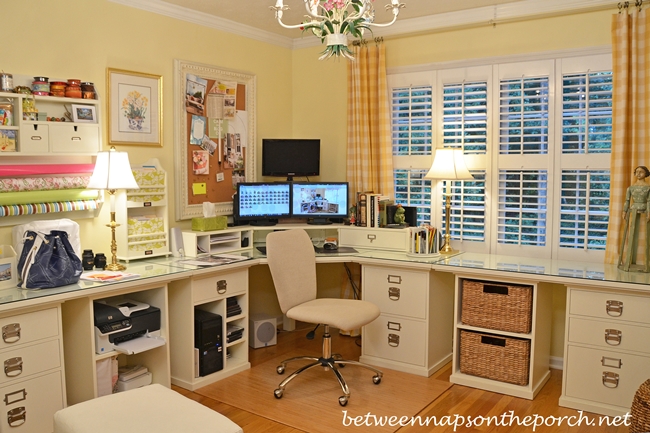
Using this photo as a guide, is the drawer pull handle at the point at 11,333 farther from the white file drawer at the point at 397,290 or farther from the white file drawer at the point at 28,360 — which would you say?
the white file drawer at the point at 397,290

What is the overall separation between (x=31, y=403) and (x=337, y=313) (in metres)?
1.64

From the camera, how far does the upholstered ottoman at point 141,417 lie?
2135 millimetres

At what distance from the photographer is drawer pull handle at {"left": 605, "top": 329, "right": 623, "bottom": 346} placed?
10.6 feet

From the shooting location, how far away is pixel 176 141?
4164 mm

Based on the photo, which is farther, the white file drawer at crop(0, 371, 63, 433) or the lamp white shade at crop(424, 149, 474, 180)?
the lamp white shade at crop(424, 149, 474, 180)

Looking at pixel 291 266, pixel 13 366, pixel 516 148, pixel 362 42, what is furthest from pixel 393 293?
pixel 13 366

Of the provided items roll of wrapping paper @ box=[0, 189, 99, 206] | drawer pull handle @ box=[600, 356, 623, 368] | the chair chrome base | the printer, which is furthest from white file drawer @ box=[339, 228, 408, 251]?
roll of wrapping paper @ box=[0, 189, 99, 206]

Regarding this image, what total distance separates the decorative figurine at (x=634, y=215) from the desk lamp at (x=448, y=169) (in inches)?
40.1

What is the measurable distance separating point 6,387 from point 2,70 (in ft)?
5.39

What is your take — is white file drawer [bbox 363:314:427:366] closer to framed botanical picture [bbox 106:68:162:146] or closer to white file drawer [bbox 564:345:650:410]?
white file drawer [bbox 564:345:650:410]

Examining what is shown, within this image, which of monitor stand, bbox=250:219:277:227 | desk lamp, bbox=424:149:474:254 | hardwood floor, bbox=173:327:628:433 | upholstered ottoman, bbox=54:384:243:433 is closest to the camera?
upholstered ottoman, bbox=54:384:243:433

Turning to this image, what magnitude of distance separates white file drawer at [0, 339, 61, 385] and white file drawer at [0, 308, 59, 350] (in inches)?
1.5

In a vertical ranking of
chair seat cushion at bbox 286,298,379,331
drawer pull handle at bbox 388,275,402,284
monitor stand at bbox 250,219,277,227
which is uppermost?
monitor stand at bbox 250,219,277,227

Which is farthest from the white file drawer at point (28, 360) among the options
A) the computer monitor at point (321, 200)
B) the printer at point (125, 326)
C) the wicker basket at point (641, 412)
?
the wicker basket at point (641, 412)
